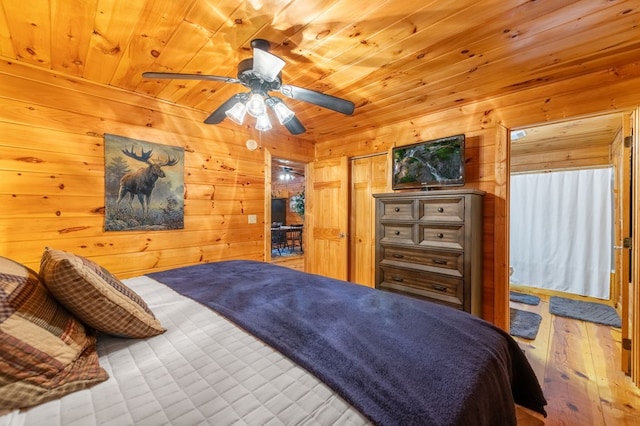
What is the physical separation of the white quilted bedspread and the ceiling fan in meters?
1.34

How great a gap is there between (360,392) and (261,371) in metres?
0.30

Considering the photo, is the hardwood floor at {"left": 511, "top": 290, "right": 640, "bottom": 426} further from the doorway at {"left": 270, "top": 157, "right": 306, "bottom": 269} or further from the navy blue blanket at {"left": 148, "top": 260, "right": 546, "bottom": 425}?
the doorway at {"left": 270, "top": 157, "right": 306, "bottom": 269}

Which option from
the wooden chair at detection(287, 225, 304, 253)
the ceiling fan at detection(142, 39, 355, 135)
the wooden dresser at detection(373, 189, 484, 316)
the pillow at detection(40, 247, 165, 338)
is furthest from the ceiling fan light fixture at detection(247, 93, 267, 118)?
the wooden chair at detection(287, 225, 304, 253)

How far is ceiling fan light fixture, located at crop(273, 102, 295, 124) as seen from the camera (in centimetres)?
177

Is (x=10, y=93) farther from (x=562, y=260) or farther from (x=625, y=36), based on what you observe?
(x=562, y=260)

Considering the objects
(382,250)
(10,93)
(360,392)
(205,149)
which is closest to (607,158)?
(382,250)

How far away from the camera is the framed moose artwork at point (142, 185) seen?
2293 millimetres

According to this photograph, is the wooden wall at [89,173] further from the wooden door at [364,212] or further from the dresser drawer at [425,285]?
the dresser drawer at [425,285]

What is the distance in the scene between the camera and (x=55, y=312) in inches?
33.8

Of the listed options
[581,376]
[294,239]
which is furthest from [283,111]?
[294,239]

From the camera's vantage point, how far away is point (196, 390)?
0.71 m

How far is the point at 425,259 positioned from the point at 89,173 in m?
2.98

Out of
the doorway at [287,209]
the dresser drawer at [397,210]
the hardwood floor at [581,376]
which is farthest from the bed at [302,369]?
the doorway at [287,209]

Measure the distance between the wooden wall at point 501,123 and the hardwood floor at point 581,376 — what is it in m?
0.47
